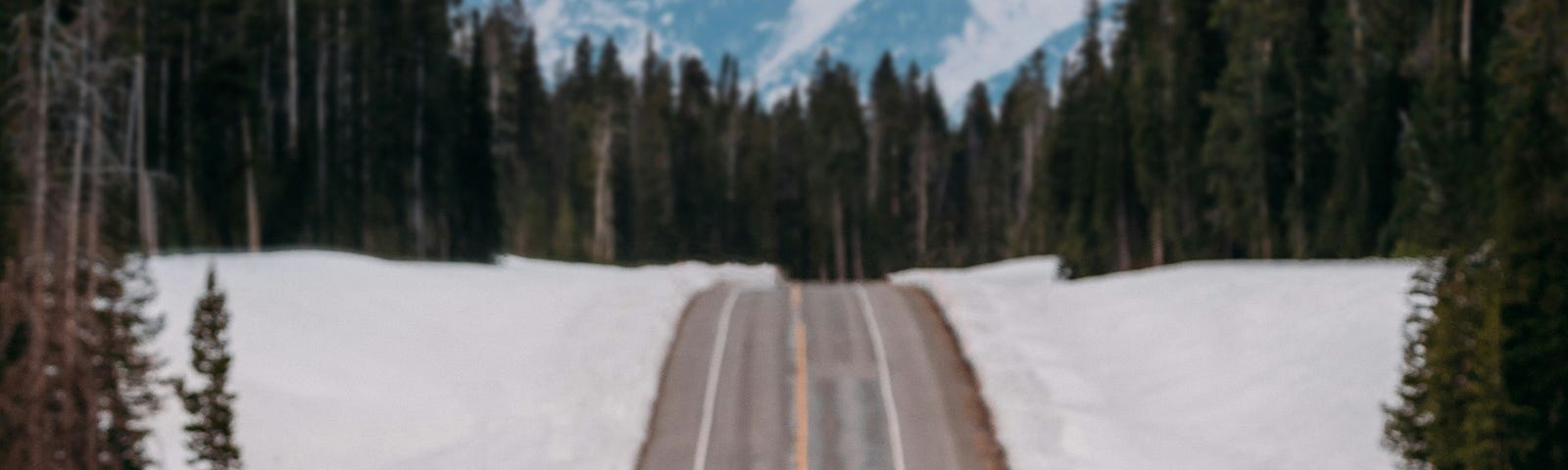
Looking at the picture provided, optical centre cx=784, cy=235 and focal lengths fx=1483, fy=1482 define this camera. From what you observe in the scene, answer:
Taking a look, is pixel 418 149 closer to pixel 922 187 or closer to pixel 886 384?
pixel 886 384

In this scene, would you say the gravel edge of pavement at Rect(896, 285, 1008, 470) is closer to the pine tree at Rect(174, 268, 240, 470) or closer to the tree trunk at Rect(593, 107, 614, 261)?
the pine tree at Rect(174, 268, 240, 470)

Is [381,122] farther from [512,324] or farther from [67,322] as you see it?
[67,322]

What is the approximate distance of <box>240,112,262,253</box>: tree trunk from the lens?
48.1m

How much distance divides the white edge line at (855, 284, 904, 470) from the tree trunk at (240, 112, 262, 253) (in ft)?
66.4

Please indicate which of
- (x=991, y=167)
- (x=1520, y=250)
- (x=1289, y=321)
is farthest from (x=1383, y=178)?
(x=991, y=167)

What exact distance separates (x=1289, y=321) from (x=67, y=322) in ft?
75.5

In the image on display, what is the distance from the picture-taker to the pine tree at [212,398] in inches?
966

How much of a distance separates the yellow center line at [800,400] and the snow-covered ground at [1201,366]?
3504mm

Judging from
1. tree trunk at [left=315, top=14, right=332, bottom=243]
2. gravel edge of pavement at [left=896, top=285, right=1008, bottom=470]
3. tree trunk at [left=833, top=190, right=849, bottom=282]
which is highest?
tree trunk at [left=315, top=14, right=332, bottom=243]

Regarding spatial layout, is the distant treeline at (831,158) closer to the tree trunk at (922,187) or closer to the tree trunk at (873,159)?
the tree trunk at (922,187)

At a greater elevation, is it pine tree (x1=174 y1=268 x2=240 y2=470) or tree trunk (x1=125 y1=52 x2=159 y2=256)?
tree trunk (x1=125 y1=52 x2=159 y2=256)

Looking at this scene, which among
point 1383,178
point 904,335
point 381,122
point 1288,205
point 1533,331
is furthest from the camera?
point 381,122

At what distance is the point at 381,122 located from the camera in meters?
61.6

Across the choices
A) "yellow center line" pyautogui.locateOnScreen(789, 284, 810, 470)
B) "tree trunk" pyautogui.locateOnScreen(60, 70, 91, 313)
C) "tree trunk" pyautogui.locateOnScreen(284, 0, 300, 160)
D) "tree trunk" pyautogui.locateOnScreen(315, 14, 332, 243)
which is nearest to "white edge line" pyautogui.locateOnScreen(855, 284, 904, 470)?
"yellow center line" pyautogui.locateOnScreen(789, 284, 810, 470)
